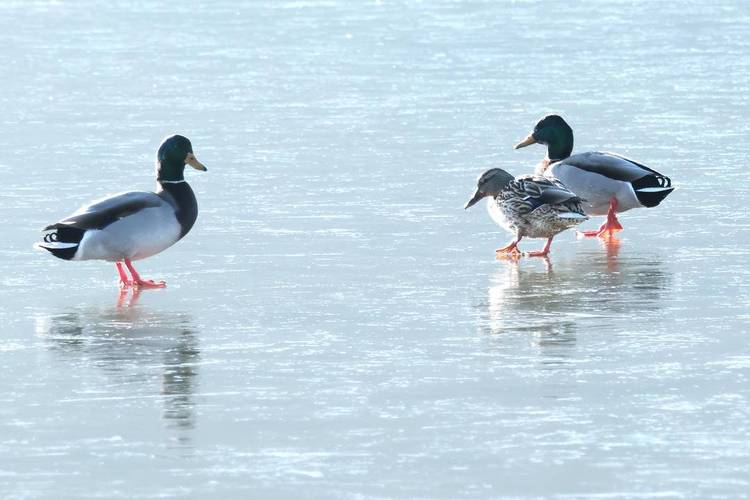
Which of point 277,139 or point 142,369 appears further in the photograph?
point 277,139

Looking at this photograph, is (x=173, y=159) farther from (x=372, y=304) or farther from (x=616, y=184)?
(x=616, y=184)

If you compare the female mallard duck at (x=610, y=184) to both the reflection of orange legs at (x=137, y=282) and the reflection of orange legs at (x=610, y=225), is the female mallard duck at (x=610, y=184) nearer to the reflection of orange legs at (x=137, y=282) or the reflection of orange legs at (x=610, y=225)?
the reflection of orange legs at (x=610, y=225)

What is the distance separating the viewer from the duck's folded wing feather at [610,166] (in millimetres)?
11242

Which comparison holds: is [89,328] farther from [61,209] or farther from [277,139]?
[277,139]

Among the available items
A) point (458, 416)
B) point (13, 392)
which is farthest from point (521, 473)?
point (13, 392)

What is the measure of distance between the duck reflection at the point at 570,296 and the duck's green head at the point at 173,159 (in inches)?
75.9

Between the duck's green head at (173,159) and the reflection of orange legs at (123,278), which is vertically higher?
the duck's green head at (173,159)

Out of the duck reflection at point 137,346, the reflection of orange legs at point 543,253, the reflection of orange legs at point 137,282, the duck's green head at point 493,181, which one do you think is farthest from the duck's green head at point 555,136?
the duck reflection at point 137,346

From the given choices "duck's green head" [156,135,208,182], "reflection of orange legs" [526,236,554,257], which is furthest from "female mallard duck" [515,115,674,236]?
"duck's green head" [156,135,208,182]

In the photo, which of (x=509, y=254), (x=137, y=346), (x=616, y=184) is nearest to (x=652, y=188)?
(x=616, y=184)

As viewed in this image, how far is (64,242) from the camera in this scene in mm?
9297

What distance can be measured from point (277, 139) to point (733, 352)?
8.19m

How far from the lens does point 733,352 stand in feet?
24.3

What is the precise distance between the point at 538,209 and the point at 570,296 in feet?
4.80
